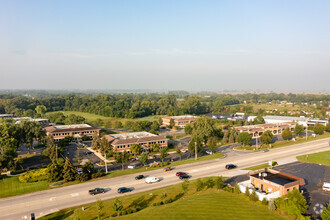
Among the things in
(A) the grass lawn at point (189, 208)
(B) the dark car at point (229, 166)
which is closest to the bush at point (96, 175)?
(A) the grass lawn at point (189, 208)

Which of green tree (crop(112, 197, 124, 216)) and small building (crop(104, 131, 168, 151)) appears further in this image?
small building (crop(104, 131, 168, 151))

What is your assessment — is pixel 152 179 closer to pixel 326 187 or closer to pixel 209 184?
pixel 209 184

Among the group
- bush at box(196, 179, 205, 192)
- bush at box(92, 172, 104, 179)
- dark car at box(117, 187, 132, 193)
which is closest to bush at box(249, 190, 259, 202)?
bush at box(196, 179, 205, 192)

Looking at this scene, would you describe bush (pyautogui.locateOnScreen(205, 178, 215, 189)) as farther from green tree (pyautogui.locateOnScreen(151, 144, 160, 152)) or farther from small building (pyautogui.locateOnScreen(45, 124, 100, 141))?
small building (pyautogui.locateOnScreen(45, 124, 100, 141))

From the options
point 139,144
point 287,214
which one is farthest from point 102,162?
point 287,214

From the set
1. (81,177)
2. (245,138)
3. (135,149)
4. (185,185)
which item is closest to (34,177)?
(81,177)

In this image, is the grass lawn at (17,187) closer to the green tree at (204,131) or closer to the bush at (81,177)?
the bush at (81,177)
